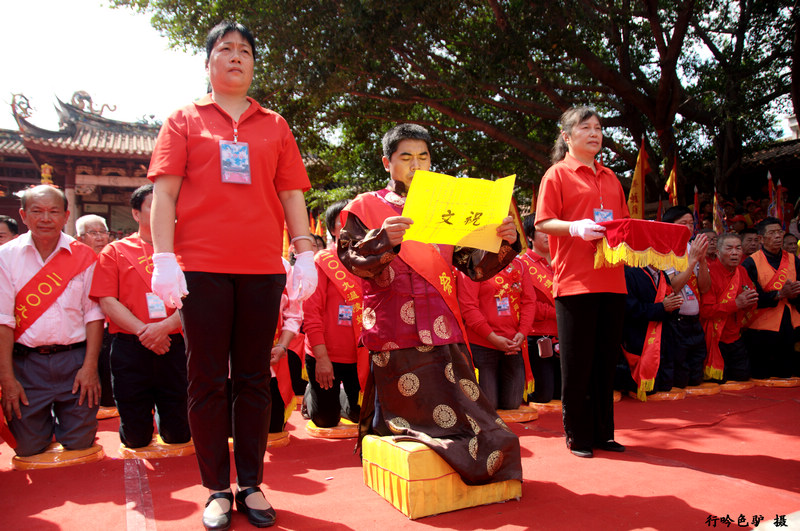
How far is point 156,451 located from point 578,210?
2.77 metres

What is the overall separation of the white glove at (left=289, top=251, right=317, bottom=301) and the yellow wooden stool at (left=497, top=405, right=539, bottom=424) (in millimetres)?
2430

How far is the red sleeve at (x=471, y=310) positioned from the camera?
13.7ft

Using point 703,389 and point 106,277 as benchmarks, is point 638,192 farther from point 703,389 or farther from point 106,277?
point 106,277

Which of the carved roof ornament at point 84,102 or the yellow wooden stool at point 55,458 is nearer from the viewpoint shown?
the yellow wooden stool at point 55,458

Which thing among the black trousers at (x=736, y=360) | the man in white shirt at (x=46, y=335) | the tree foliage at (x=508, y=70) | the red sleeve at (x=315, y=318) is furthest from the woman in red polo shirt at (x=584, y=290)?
the tree foliage at (x=508, y=70)

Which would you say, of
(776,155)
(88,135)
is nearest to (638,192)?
(776,155)

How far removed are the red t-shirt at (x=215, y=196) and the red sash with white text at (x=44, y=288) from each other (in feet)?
5.14

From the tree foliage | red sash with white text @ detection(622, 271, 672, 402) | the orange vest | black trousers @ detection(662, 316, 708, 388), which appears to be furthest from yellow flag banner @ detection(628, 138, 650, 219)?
red sash with white text @ detection(622, 271, 672, 402)

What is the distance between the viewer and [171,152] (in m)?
2.16

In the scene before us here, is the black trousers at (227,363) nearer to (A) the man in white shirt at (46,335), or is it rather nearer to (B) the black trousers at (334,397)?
(A) the man in white shirt at (46,335)

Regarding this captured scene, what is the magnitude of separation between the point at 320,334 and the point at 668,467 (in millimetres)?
2213

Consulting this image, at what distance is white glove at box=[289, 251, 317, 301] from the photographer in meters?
2.29

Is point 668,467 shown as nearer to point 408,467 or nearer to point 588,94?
point 408,467

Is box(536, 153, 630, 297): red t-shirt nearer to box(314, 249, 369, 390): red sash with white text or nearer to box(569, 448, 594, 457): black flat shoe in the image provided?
box(569, 448, 594, 457): black flat shoe
